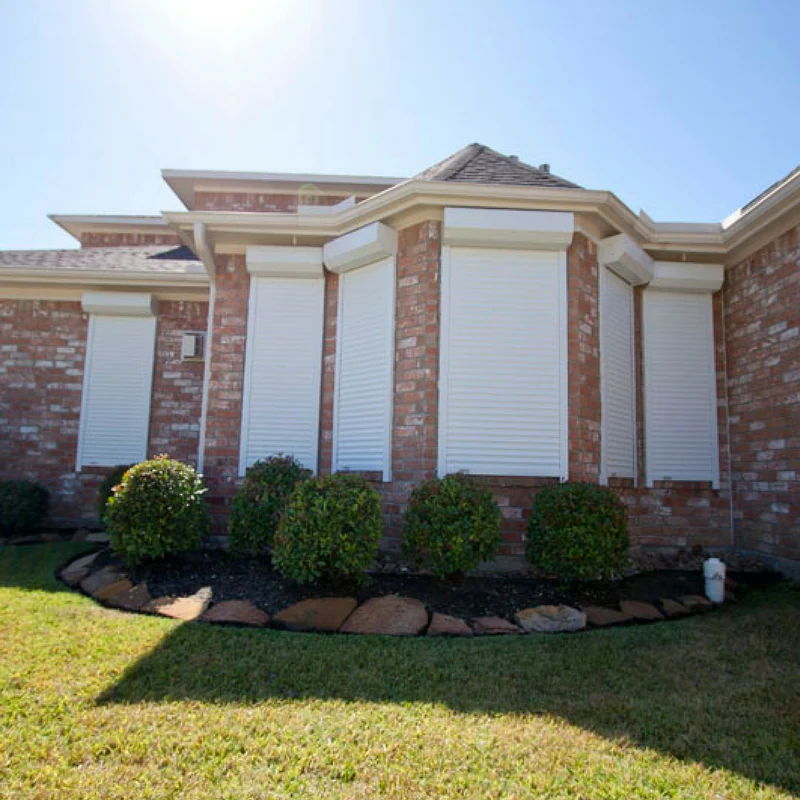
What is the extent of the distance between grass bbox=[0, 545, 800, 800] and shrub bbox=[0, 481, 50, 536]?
13.3ft

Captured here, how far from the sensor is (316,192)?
1139cm

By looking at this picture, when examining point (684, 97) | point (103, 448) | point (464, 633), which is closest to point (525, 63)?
point (684, 97)

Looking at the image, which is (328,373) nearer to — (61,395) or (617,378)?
(617,378)

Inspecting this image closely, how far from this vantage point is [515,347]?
229 inches

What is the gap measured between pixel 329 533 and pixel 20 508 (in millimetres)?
5500

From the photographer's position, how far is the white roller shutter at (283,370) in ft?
21.5

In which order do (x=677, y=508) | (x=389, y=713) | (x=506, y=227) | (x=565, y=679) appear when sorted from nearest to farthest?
(x=389, y=713) < (x=565, y=679) < (x=506, y=227) < (x=677, y=508)

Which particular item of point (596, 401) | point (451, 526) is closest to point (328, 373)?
point (451, 526)

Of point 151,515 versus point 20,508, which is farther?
point 20,508

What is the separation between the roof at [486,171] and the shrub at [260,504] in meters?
3.35

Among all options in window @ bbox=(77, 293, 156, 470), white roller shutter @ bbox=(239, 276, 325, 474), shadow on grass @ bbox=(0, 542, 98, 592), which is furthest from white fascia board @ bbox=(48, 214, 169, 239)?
shadow on grass @ bbox=(0, 542, 98, 592)

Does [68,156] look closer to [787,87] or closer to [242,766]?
[242,766]

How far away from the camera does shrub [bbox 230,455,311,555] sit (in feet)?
18.0

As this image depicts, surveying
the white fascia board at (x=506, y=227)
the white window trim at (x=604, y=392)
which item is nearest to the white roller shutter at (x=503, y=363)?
the white fascia board at (x=506, y=227)
